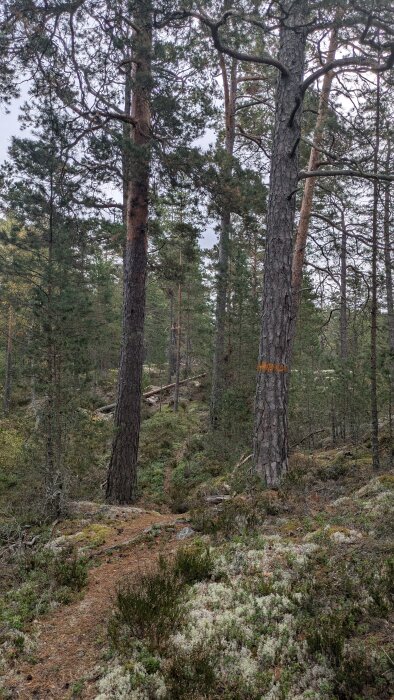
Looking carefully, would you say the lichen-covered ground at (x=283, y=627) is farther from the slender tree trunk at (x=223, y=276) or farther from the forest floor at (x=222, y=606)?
the slender tree trunk at (x=223, y=276)

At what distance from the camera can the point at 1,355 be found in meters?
30.3

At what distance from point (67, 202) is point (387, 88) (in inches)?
271

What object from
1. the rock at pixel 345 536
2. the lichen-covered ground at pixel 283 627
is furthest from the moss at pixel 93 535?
the rock at pixel 345 536

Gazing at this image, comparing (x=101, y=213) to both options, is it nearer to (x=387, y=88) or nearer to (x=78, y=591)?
(x=387, y=88)

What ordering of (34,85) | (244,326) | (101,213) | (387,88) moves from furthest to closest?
1. (244,326)
2. (101,213)
3. (387,88)
4. (34,85)

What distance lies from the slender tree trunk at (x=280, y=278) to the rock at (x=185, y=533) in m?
1.43

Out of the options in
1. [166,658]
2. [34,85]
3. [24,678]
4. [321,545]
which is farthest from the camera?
[34,85]

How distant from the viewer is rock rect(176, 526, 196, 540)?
5.11 metres

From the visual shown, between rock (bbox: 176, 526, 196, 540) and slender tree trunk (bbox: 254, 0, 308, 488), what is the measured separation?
4.69 ft

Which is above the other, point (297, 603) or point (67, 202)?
point (67, 202)

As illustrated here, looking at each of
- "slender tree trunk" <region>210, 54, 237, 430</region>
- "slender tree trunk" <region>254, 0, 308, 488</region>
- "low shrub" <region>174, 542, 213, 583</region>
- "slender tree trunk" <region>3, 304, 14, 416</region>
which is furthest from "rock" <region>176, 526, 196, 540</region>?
"slender tree trunk" <region>3, 304, 14, 416</region>

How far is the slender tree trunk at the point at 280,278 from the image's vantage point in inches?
247

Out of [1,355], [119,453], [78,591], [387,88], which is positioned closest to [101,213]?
A: [119,453]

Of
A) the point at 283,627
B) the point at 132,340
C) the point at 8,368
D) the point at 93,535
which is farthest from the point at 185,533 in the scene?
the point at 8,368
